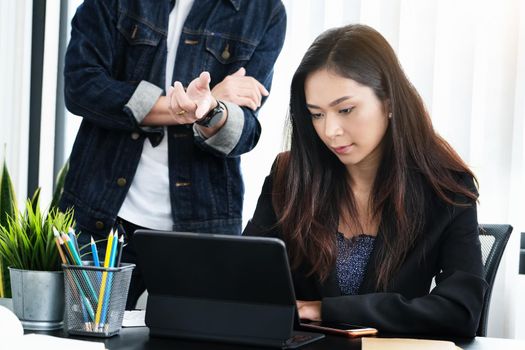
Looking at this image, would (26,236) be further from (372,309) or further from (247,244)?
(372,309)

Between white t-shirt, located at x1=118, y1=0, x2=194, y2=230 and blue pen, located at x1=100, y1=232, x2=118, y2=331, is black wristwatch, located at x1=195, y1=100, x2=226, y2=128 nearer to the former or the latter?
white t-shirt, located at x1=118, y1=0, x2=194, y2=230

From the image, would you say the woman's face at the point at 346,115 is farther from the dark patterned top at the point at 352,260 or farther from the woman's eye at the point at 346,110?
the dark patterned top at the point at 352,260

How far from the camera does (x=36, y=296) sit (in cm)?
139

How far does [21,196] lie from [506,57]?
223 centimetres

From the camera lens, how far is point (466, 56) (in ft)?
8.38

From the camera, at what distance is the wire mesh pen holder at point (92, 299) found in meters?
1.35

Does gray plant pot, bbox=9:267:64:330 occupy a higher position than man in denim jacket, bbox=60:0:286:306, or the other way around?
man in denim jacket, bbox=60:0:286:306

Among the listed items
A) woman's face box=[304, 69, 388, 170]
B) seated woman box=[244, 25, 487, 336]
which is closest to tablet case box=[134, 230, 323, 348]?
seated woman box=[244, 25, 487, 336]

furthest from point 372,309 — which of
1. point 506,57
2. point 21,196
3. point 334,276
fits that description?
point 21,196

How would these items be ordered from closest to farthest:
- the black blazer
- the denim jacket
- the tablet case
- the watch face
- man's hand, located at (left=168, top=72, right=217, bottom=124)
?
the tablet case < the black blazer < man's hand, located at (left=168, top=72, right=217, bottom=124) < the watch face < the denim jacket

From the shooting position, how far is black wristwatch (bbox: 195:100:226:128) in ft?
6.52

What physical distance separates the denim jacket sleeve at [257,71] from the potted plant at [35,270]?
2.15ft

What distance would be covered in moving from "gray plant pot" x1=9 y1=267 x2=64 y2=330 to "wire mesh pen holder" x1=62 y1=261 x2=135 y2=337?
0.12 feet

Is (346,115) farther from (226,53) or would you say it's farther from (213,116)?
(226,53)
